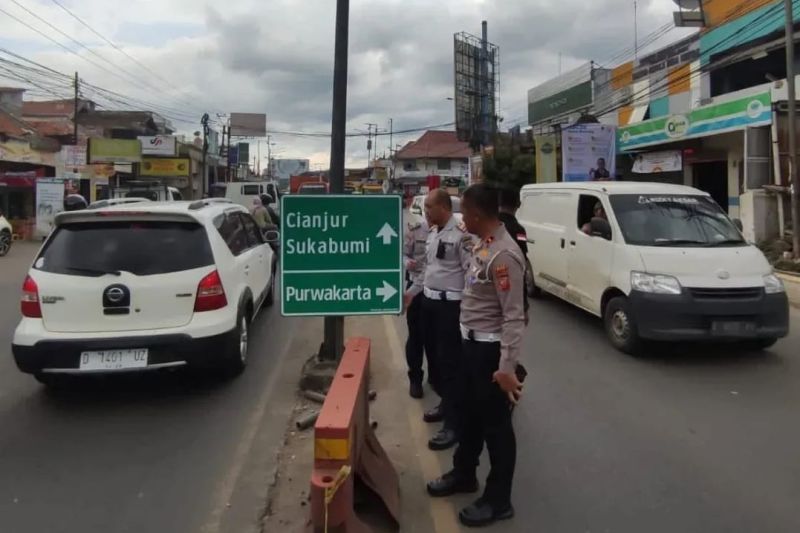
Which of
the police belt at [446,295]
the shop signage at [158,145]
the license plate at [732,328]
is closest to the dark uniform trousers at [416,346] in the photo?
the police belt at [446,295]

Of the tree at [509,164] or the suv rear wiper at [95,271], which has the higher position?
the tree at [509,164]

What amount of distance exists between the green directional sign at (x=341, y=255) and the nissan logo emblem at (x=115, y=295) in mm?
1598

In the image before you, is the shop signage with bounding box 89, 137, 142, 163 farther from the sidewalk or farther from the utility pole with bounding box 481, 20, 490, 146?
the sidewalk

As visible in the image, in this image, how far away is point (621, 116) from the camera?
32.8 m

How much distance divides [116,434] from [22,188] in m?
24.8

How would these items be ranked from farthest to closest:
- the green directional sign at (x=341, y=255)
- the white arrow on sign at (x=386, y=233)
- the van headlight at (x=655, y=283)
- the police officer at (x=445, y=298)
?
the van headlight at (x=655, y=283) < the police officer at (x=445, y=298) < the white arrow on sign at (x=386, y=233) < the green directional sign at (x=341, y=255)

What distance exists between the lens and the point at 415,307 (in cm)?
562

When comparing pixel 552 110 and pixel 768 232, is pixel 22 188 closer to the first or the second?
pixel 768 232

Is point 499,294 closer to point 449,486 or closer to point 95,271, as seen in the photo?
point 449,486

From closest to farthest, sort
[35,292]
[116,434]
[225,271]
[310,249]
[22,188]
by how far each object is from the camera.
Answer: [310,249]
[116,434]
[35,292]
[225,271]
[22,188]

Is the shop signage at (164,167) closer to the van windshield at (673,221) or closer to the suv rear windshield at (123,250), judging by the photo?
the van windshield at (673,221)

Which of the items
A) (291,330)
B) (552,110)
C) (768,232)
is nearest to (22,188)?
(291,330)

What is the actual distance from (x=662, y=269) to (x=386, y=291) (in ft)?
11.2

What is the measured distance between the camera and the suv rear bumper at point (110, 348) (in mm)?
5148
